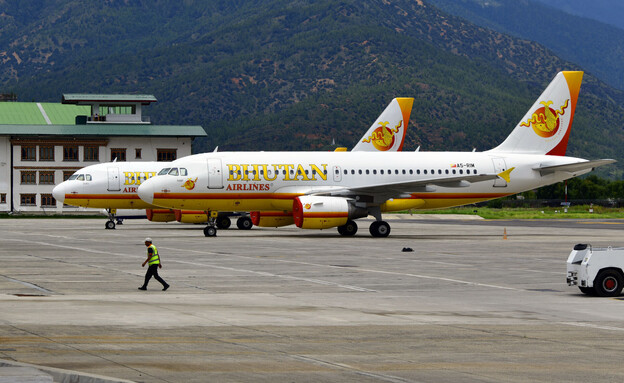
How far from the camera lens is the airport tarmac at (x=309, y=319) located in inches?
555

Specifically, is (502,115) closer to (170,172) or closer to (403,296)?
(170,172)

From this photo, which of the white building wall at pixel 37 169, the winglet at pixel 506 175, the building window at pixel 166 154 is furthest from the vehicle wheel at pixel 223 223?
the building window at pixel 166 154

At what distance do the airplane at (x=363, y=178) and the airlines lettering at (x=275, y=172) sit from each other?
51 mm

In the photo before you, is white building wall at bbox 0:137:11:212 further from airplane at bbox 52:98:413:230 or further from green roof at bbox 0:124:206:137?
airplane at bbox 52:98:413:230

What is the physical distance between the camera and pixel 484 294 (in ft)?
80.9

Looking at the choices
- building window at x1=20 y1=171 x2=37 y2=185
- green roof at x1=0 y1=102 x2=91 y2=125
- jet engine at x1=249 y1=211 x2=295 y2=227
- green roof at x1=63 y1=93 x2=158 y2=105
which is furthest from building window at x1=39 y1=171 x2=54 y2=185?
jet engine at x1=249 y1=211 x2=295 y2=227

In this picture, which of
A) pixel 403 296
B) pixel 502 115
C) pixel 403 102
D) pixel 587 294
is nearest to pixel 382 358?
pixel 403 296

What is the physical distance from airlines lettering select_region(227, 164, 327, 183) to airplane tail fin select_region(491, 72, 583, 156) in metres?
11.6

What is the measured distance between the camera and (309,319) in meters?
19.3

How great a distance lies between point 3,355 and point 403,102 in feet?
192

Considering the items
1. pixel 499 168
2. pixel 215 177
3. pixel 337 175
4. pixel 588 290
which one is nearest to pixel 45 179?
pixel 215 177

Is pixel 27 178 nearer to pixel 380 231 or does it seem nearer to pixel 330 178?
pixel 330 178

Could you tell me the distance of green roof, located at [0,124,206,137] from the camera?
4117 inches

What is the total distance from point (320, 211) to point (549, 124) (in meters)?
16.9
